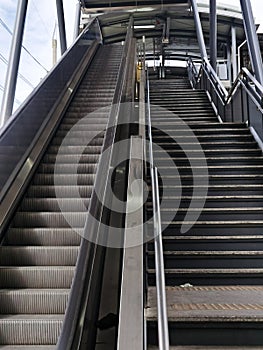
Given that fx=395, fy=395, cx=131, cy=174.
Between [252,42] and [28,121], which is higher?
[252,42]

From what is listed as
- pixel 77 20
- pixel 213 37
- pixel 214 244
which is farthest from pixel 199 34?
pixel 214 244

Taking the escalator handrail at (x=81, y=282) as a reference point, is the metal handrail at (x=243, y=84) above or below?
above

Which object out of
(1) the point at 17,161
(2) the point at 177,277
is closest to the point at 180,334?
(2) the point at 177,277

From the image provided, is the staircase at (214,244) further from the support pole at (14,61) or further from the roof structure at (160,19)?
the roof structure at (160,19)

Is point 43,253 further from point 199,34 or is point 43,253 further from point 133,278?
point 199,34

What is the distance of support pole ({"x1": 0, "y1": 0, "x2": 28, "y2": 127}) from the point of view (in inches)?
289

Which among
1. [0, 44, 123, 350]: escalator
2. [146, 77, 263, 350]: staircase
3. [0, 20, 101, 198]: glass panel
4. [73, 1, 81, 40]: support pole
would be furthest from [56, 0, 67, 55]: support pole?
[0, 44, 123, 350]: escalator

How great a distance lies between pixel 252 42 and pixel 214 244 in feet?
17.5

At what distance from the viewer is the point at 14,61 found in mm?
7875

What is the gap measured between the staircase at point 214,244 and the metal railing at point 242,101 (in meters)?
0.25

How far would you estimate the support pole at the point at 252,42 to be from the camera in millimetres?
7227

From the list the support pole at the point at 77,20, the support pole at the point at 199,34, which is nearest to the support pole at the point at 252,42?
the support pole at the point at 199,34

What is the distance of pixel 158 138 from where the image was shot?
564 centimetres

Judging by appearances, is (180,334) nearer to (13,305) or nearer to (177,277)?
(177,277)
